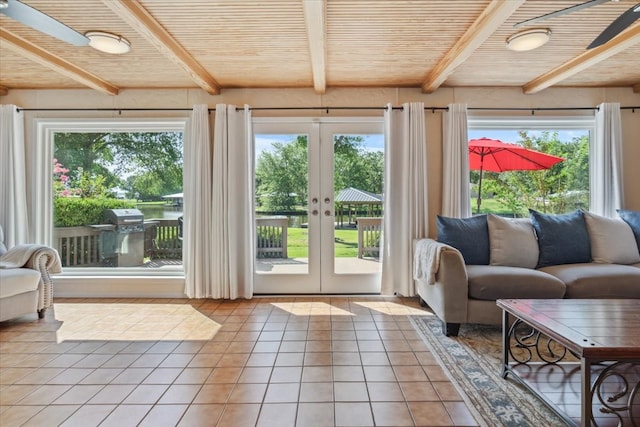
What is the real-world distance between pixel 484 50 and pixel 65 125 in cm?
441

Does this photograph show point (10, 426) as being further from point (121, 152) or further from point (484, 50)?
point (484, 50)

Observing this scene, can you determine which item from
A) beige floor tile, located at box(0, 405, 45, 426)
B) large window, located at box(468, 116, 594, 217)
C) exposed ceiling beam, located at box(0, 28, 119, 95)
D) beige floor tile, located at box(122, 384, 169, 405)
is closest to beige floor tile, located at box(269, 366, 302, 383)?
Result: beige floor tile, located at box(122, 384, 169, 405)

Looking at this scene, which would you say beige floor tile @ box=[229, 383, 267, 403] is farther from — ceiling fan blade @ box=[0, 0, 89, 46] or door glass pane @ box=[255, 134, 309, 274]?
ceiling fan blade @ box=[0, 0, 89, 46]

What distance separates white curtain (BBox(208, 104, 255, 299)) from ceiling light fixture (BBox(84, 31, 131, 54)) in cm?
109

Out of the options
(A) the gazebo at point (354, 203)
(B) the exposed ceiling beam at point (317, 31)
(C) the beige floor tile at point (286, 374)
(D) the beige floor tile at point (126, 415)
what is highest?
(B) the exposed ceiling beam at point (317, 31)

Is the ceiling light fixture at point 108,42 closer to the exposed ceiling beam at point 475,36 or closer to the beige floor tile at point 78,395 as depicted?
the beige floor tile at point 78,395

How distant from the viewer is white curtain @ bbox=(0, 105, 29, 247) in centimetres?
371

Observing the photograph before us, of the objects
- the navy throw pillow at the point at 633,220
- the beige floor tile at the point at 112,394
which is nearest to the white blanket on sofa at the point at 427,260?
the navy throw pillow at the point at 633,220

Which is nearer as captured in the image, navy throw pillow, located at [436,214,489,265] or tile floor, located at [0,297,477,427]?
tile floor, located at [0,297,477,427]

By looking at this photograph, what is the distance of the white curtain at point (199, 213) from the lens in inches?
146

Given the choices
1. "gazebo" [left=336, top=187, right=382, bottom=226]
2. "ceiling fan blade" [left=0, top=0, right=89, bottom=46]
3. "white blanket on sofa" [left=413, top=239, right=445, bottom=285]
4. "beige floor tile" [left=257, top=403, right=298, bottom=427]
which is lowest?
"beige floor tile" [left=257, top=403, right=298, bottom=427]

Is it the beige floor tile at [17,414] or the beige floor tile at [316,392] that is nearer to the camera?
the beige floor tile at [17,414]

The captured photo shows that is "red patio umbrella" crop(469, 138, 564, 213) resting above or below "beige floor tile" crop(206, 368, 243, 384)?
above

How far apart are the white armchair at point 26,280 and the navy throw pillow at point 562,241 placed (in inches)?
177
